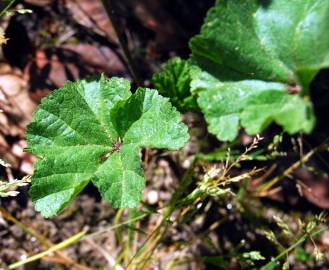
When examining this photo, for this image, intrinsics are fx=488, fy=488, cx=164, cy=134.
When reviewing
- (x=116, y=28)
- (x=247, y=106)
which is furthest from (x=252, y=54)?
(x=116, y=28)

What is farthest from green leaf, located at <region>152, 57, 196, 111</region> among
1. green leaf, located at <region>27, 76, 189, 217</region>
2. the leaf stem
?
green leaf, located at <region>27, 76, 189, 217</region>

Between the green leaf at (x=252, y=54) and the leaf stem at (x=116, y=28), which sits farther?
the leaf stem at (x=116, y=28)

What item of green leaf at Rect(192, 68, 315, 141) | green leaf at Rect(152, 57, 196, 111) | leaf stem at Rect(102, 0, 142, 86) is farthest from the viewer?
green leaf at Rect(152, 57, 196, 111)

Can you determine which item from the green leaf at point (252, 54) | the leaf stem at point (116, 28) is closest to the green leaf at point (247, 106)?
the green leaf at point (252, 54)

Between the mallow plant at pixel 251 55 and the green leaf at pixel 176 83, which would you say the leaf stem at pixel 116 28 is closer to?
the green leaf at pixel 176 83

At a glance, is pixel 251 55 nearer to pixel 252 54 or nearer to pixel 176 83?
pixel 252 54

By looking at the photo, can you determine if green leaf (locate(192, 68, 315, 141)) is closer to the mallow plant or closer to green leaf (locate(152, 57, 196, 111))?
the mallow plant
